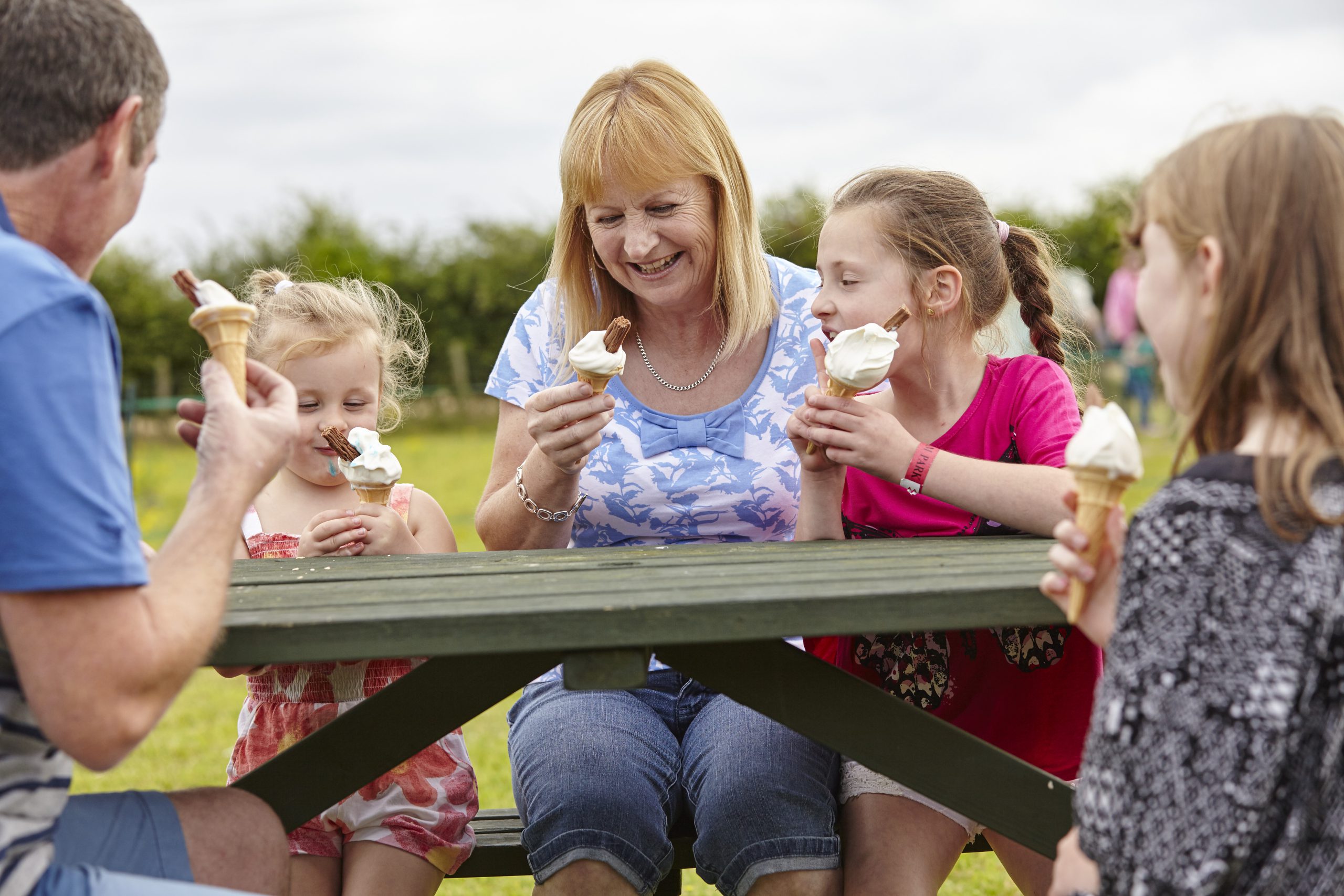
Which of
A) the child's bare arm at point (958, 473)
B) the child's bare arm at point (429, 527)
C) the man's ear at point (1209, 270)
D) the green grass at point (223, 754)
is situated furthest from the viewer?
the green grass at point (223, 754)

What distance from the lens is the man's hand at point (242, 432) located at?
5.34 feet

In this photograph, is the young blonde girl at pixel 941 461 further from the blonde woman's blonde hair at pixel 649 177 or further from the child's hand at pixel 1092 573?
the child's hand at pixel 1092 573

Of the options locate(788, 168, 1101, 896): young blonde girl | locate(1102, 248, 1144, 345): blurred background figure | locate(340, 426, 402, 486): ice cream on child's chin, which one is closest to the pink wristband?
locate(788, 168, 1101, 896): young blonde girl

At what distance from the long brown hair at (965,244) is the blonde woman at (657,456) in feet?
1.13

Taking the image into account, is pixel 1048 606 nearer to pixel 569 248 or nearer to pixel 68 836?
pixel 68 836

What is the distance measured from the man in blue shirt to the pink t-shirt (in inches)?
49.1

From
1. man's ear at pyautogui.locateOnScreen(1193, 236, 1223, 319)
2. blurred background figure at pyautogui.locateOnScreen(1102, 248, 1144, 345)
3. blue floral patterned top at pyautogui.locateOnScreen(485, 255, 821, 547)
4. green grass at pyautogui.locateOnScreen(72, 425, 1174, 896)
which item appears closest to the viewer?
→ man's ear at pyautogui.locateOnScreen(1193, 236, 1223, 319)

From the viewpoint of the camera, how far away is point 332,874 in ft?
8.08

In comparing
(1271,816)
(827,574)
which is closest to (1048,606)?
(827,574)

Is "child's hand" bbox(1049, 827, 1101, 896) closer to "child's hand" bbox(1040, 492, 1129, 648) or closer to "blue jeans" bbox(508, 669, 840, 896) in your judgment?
"child's hand" bbox(1040, 492, 1129, 648)

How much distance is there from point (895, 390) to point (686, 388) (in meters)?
0.48

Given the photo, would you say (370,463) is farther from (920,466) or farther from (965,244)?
(965,244)

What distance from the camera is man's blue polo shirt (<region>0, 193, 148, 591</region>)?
1354 millimetres

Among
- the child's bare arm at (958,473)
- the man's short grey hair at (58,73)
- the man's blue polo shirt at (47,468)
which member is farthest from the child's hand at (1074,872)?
the man's short grey hair at (58,73)
